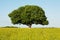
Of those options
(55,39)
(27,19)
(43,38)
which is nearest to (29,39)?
(43,38)

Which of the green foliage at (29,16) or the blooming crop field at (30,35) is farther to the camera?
the green foliage at (29,16)

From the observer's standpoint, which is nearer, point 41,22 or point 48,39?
point 48,39

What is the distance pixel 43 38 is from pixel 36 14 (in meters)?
46.4

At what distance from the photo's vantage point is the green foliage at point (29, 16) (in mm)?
51188

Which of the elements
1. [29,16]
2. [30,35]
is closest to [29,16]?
[29,16]

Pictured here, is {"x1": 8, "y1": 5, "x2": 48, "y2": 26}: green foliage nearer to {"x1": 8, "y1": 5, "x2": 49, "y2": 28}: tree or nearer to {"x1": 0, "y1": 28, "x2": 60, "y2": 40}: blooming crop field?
{"x1": 8, "y1": 5, "x2": 49, "y2": 28}: tree

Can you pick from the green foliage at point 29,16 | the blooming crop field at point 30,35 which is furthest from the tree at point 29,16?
the blooming crop field at point 30,35

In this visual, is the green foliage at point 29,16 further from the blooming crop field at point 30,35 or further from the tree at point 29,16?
the blooming crop field at point 30,35

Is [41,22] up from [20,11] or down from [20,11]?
down

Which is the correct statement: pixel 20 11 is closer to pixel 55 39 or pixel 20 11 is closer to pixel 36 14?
pixel 36 14

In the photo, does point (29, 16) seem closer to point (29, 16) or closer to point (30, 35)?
point (29, 16)

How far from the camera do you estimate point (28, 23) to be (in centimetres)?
5178

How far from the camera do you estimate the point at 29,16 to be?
5175cm

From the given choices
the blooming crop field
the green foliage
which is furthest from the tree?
the blooming crop field
